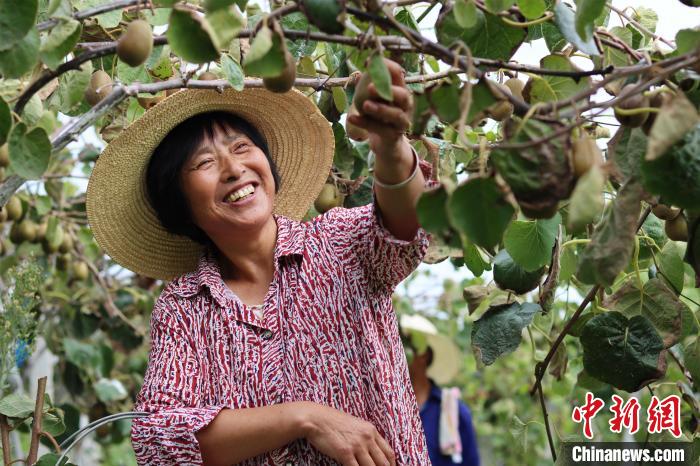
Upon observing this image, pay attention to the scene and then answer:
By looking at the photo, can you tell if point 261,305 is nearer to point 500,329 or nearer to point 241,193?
point 241,193

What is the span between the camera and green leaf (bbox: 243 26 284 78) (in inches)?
35.9

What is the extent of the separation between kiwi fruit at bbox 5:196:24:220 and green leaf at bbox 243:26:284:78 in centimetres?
182

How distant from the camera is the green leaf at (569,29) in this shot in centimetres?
115

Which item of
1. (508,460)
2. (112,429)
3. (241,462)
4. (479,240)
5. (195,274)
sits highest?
(479,240)

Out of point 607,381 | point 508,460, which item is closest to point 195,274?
point 607,381

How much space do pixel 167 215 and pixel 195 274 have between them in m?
0.16

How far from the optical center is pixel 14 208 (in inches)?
103

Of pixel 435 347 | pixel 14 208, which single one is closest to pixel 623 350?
pixel 14 208

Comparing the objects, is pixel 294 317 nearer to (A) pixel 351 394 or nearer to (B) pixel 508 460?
(A) pixel 351 394

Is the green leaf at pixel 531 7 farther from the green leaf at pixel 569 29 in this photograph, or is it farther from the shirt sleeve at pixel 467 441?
the shirt sleeve at pixel 467 441

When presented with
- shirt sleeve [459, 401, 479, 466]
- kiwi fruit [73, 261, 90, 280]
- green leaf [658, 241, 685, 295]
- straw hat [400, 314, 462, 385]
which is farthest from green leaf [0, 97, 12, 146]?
straw hat [400, 314, 462, 385]

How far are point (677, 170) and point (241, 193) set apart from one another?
0.82m

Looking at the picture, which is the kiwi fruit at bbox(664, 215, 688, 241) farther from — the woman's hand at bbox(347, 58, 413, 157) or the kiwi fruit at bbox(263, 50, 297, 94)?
the kiwi fruit at bbox(263, 50, 297, 94)

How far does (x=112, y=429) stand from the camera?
337 centimetres
